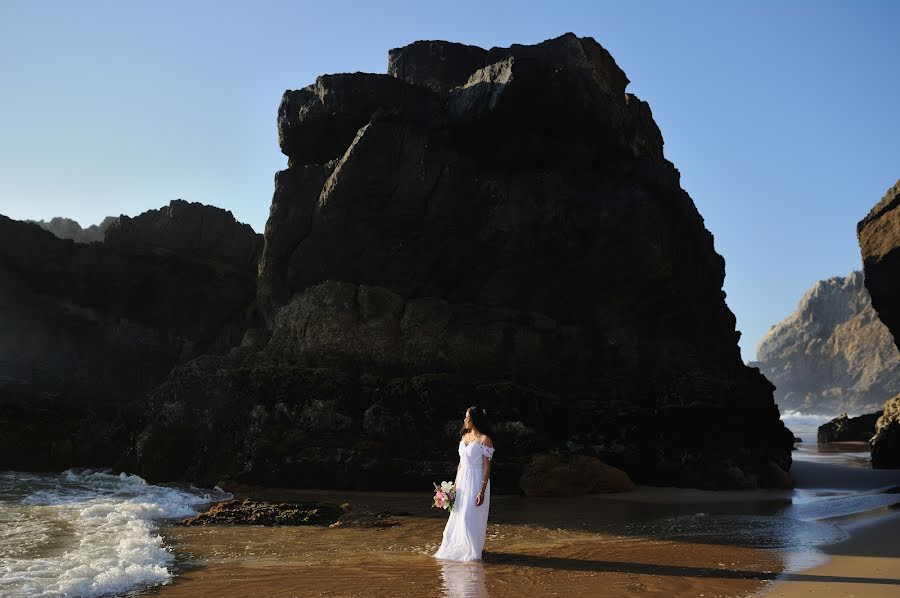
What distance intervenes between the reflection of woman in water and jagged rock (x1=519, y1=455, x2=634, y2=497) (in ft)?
18.0

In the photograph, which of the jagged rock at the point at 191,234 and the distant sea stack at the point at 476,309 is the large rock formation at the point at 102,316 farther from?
the distant sea stack at the point at 476,309

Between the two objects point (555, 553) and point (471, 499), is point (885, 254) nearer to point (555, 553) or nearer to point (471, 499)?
point (555, 553)

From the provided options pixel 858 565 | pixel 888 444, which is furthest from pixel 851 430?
pixel 858 565

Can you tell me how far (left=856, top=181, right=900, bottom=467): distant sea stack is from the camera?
22062 millimetres

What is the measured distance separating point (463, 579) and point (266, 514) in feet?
14.8

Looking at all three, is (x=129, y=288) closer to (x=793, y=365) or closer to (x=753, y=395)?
(x=753, y=395)

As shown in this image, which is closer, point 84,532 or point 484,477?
point 484,477

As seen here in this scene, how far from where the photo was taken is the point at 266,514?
11.1 m

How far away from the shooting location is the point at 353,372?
1683 centimetres

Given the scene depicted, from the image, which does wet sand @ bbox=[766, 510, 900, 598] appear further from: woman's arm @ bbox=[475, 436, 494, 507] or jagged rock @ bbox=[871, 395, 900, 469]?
jagged rock @ bbox=[871, 395, 900, 469]

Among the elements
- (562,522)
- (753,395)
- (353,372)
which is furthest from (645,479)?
(353,372)

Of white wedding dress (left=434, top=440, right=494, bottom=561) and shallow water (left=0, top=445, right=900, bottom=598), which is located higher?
white wedding dress (left=434, top=440, right=494, bottom=561)

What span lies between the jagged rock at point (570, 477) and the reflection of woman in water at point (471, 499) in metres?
5.50

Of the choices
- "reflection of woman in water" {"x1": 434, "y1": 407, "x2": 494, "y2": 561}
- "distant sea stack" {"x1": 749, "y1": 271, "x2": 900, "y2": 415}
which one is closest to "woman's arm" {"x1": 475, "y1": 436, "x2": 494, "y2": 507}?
"reflection of woman in water" {"x1": 434, "y1": 407, "x2": 494, "y2": 561}
